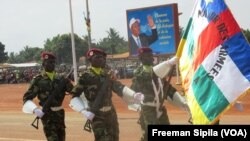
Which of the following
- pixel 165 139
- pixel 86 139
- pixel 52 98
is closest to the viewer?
pixel 165 139

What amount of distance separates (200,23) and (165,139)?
6.89 ft

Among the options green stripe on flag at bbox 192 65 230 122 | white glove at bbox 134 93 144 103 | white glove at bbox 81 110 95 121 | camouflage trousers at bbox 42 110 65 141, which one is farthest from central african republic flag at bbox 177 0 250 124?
camouflage trousers at bbox 42 110 65 141

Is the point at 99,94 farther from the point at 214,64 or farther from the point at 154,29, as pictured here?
the point at 154,29

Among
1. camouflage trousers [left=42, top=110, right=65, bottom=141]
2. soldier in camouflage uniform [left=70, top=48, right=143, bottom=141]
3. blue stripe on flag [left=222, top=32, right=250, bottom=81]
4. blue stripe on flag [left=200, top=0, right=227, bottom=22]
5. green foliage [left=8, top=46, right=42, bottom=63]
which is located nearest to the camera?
blue stripe on flag [left=222, top=32, right=250, bottom=81]

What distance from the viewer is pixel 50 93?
28.7 feet

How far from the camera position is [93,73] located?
8.05 m

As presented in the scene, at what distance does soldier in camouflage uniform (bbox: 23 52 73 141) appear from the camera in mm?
8750

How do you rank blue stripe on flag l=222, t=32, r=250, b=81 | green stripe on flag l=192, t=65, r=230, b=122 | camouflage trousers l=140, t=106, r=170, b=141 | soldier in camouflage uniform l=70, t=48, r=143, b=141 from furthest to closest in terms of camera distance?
camouflage trousers l=140, t=106, r=170, b=141 → soldier in camouflage uniform l=70, t=48, r=143, b=141 → blue stripe on flag l=222, t=32, r=250, b=81 → green stripe on flag l=192, t=65, r=230, b=122

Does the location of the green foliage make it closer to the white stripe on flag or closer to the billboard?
the billboard

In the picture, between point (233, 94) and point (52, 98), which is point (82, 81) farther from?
point (233, 94)

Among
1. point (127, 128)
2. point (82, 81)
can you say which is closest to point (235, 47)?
point (82, 81)

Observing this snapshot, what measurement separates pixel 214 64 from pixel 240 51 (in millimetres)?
324

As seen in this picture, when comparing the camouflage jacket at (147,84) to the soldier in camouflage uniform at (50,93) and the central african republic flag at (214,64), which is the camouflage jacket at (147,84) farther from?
the central african republic flag at (214,64)

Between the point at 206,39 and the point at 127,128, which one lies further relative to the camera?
the point at 127,128
